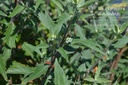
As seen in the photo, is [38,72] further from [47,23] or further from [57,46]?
[47,23]

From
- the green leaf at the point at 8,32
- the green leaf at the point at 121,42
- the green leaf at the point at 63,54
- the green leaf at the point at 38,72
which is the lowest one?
the green leaf at the point at 38,72

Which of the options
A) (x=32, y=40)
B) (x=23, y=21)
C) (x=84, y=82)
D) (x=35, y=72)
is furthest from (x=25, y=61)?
(x=35, y=72)

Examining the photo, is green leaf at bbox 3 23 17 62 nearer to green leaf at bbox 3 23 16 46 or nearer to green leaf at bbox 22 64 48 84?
green leaf at bbox 3 23 16 46

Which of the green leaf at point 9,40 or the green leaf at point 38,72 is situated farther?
the green leaf at point 9,40

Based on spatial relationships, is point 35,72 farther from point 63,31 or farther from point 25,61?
point 25,61

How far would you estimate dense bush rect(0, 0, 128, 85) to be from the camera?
187cm

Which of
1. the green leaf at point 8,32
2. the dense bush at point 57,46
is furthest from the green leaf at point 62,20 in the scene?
the green leaf at point 8,32

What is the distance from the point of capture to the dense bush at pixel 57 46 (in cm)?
187

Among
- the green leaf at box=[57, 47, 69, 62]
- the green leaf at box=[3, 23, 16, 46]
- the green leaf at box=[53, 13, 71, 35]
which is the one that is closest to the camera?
the green leaf at box=[57, 47, 69, 62]

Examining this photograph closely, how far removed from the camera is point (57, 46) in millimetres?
1896

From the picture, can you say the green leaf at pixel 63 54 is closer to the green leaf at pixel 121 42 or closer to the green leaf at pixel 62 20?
the green leaf at pixel 62 20

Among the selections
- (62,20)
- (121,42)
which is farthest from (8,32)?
(121,42)

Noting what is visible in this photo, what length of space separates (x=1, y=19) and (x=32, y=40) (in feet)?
2.42

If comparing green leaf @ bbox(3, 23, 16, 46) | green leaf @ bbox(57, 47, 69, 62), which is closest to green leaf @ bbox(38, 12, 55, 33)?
green leaf @ bbox(57, 47, 69, 62)
